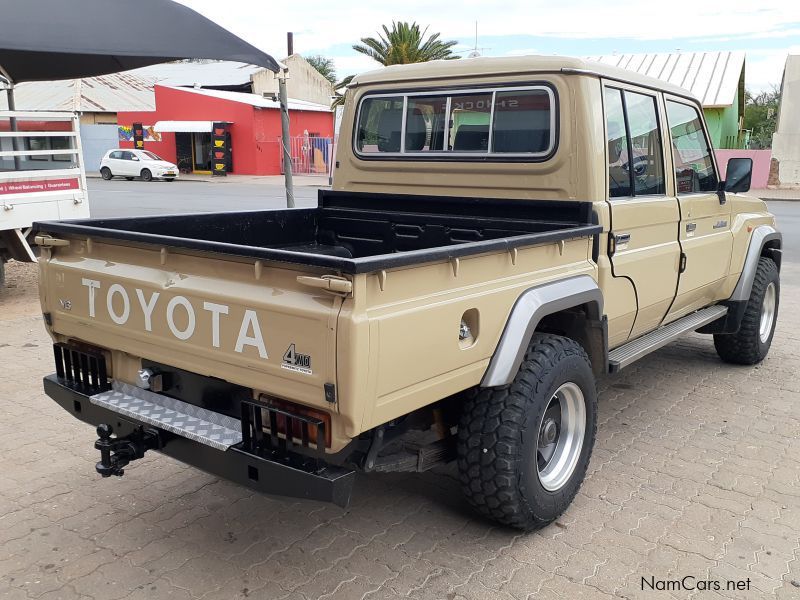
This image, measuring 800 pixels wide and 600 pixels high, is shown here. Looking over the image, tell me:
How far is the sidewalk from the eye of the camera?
28781 mm

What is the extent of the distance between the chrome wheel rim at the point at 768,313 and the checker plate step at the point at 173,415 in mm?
4623

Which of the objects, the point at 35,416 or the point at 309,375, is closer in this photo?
the point at 309,375

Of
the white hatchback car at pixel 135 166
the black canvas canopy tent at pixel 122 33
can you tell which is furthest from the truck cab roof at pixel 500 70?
the white hatchback car at pixel 135 166

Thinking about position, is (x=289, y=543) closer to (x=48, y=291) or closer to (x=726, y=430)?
(x=48, y=291)

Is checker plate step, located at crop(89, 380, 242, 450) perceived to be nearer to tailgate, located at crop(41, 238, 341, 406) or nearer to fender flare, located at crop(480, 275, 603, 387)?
tailgate, located at crop(41, 238, 341, 406)

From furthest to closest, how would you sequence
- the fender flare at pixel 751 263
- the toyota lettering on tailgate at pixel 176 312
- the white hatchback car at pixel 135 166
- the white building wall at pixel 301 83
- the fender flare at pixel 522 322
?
the white building wall at pixel 301 83 → the white hatchback car at pixel 135 166 → the fender flare at pixel 751 263 → the fender flare at pixel 522 322 → the toyota lettering on tailgate at pixel 176 312

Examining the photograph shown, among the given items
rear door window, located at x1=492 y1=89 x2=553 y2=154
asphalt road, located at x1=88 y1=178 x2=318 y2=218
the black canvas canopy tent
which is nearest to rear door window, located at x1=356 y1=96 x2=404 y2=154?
rear door window, located at x1=492 y1=89 x2=553 y2=154

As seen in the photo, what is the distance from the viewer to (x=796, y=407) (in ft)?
16.2

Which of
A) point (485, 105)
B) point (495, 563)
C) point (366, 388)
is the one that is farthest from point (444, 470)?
point (485, 105)

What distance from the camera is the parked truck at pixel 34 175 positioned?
289 inches

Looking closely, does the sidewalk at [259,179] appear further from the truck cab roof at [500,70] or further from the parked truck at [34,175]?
the truck cab roof at [500,70]

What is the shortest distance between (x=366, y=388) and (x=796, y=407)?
150 inches

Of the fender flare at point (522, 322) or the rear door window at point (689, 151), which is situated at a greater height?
the rear door window at point (689, 151)

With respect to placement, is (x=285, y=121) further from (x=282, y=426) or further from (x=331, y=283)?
(x=331, y=283)
